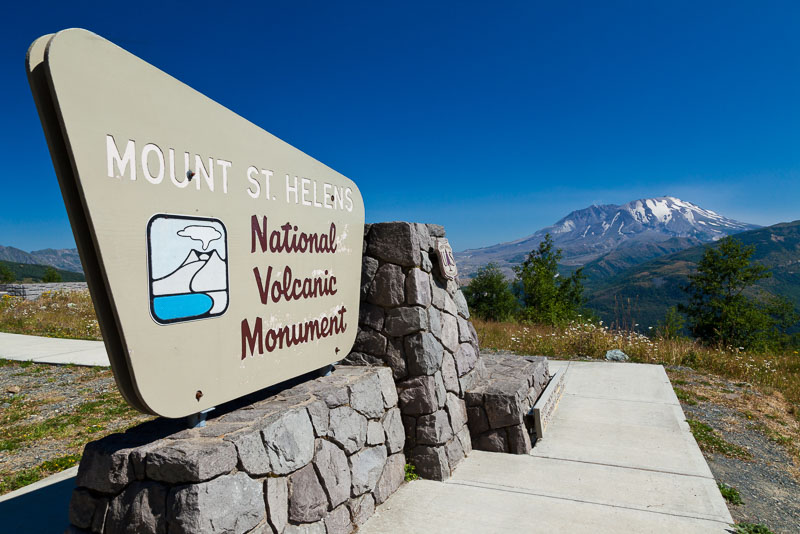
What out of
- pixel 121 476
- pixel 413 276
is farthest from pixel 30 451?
pixel 413 276

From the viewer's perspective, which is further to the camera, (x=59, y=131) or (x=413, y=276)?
(x=413, y=276)

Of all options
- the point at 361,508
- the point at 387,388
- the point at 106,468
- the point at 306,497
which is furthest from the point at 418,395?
the point at 106,468

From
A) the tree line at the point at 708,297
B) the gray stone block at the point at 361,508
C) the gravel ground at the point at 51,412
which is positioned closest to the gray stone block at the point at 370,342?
the gray stone block at the point at 361,508

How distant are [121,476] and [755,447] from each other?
580 centimetres

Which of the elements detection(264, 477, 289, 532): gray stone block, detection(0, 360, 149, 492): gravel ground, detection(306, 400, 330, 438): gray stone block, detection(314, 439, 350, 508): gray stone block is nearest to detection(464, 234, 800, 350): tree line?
detection(0, 360, 149, 492): gravel ground

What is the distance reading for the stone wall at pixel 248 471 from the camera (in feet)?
7.04

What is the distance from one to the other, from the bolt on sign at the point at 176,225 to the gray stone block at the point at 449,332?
140 cm

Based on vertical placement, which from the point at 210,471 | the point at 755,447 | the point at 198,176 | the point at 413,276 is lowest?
the point at 755,447

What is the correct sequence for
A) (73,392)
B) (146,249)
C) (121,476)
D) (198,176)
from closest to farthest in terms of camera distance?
(146,249) → (121,476) → (198,176) → (73,392)

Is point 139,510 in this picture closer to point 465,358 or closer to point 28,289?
point 465,358

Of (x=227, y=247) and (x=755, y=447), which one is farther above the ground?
(x=227, y=247)

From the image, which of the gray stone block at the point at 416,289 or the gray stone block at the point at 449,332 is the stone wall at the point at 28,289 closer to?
the gray stone block at the point at 449,332

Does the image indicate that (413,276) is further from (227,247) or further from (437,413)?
(227,247)

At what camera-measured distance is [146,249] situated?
2072 millimetres
